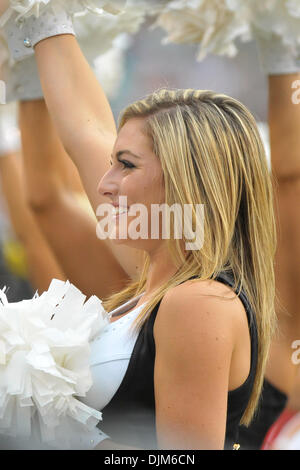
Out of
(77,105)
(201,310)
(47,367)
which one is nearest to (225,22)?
(77,105)

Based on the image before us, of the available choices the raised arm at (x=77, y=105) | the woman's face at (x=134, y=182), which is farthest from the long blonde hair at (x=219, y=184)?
the raised arm at (x=77, y=105)

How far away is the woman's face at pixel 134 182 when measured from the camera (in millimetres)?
873

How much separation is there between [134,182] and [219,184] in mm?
131

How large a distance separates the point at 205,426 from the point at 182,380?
0.07 m

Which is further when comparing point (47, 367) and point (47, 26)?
point (47, 26)

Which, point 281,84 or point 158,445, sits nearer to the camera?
point 158,445

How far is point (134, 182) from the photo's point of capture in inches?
34.8

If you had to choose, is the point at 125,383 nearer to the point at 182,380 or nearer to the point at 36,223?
the point at 182,380

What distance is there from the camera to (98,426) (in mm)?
902

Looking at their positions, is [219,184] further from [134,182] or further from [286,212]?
[286,212]

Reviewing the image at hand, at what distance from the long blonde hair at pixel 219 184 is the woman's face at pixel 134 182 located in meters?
0.02

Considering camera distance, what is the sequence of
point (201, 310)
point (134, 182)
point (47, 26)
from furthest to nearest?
point (47, 26) → point (134, 182) → point (201, 310)

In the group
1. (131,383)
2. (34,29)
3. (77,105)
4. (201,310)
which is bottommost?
(131,383)

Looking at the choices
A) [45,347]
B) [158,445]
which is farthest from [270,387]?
[45,347]
